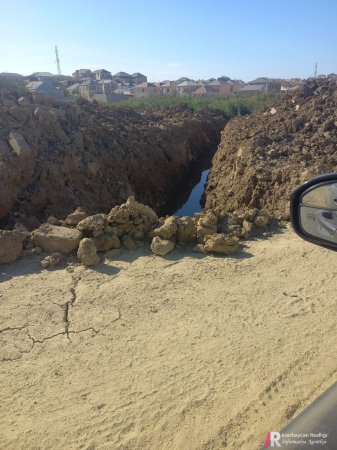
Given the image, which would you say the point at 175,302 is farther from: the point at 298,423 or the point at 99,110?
the point at 99,110

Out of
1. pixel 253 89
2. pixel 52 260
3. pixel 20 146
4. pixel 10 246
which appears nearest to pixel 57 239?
pixel 52 260

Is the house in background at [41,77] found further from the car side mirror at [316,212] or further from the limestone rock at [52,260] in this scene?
the car side mirror at [316,212]

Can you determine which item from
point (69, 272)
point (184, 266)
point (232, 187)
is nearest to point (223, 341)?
point (184, 266)

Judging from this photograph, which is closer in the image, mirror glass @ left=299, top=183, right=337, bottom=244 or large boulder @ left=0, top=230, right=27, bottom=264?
mirror glass @ left=299, top=183, right=337, bottom=244

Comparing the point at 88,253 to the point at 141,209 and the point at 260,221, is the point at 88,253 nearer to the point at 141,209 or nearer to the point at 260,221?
the point at 141,209

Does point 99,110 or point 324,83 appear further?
point 324,83

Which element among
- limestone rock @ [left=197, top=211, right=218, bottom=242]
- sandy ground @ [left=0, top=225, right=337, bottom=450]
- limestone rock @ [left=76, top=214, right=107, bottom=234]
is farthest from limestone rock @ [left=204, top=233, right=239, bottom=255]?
limestone rock @ [left=76, top=214, right=107, bottom=234]

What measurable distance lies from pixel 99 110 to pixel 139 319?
14.1 metres

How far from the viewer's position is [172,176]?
16.0m

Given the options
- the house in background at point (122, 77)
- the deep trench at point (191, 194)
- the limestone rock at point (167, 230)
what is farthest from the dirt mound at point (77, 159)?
the house in background at point (122, 77)

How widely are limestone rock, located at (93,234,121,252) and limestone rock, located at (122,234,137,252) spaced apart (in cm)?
16

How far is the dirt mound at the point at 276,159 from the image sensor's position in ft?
29.5

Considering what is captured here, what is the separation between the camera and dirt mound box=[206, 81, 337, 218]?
8984mm

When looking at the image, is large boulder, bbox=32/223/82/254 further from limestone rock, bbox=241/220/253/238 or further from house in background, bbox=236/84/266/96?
house in background, bbox=236/84/266/96
